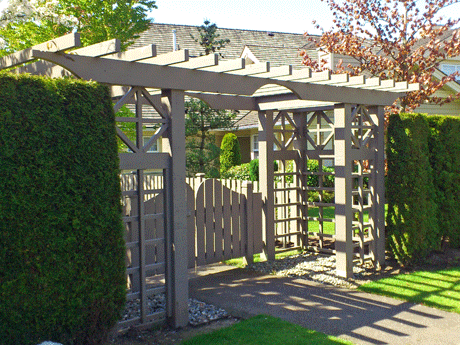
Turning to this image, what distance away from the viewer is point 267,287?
698cm

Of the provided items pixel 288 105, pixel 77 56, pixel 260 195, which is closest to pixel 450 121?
pixel 288 105

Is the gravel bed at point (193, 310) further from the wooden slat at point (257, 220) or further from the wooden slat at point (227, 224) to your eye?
the wooden slat at point (257, 220)

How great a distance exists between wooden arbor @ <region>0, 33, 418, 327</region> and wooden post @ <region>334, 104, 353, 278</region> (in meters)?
0.02

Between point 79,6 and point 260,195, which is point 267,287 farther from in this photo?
point 79,6

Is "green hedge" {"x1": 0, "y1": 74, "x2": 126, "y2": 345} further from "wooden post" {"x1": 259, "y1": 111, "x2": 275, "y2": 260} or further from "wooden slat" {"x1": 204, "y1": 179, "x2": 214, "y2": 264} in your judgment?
"wooden post" {"x1": 259, "y1": 111, "x2": 275, "y2": 260}

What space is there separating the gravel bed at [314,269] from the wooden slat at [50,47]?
5118 millimetres

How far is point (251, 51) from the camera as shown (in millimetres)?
23594

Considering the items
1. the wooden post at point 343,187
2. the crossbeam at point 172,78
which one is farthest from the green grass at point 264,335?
the crossbeam at point 172,78

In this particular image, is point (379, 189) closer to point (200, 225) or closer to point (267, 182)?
point (267, 182)

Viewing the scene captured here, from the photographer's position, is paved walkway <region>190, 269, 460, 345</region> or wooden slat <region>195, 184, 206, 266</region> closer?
paved walkway <region>190, 269, 460, 345</region>

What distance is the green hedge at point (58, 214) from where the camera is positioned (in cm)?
380

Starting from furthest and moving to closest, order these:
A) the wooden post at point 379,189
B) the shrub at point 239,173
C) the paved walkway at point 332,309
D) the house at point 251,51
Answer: the house at point 251,51 → the shrub at point 239,173 → the wooden post at point 379,189 → the paved walkway at point 332,309

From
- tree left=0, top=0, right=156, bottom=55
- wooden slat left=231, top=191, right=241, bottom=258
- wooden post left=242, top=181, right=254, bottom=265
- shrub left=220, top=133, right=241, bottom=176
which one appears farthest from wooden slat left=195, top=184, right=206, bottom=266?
shrub left=220, top=133, right=241, bottom=176

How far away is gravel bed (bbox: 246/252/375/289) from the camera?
7.30 metres
